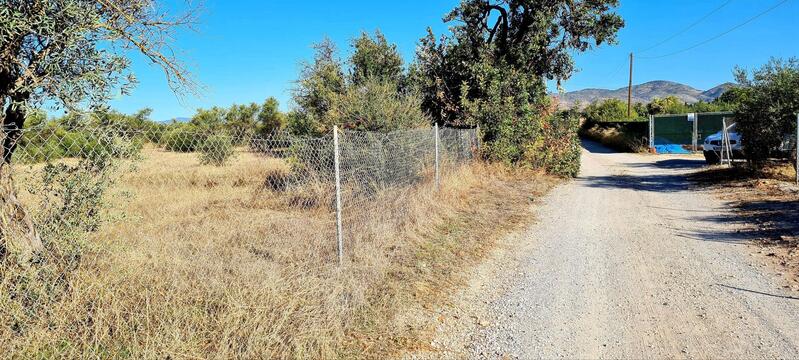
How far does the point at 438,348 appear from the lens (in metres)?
3.85

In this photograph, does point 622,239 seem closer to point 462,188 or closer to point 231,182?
point 462,188

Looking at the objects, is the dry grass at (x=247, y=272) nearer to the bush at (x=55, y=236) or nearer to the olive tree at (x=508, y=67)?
the bush at (x=55, y=236)

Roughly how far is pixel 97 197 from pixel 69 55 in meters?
1.22

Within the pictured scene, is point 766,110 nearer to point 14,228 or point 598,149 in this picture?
point 14,228

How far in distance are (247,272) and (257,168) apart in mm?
3086

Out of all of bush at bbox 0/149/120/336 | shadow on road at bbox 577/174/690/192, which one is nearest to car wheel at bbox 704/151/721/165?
shadow on road at bbox 577/174/690/192

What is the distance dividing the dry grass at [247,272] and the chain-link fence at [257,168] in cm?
6

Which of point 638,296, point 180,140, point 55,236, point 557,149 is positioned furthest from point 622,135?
point 55,236

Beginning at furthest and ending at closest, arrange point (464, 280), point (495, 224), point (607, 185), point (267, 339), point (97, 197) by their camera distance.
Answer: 1. point (607, 185)
2. point (495, 224)
3. point (464, 280)
4. point (97, 197)
5. point (267, 339)

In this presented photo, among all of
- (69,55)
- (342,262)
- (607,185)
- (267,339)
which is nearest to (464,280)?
(342,262)

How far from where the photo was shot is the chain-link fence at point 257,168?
3939 millimetres

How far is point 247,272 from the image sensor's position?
446cm

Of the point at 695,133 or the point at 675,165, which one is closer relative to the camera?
the point at 675,165

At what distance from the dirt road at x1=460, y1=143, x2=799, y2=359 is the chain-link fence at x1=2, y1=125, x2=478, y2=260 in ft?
6.74
